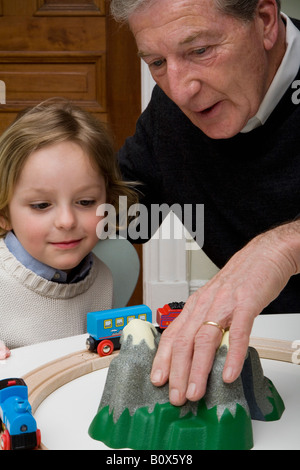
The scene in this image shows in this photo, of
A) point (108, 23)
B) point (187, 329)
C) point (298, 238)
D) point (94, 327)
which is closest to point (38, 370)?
point (94, 327)

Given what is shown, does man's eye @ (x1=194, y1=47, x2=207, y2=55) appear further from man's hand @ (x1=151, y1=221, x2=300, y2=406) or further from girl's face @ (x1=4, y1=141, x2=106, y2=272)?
man's hand @ (x1=151, y1=221, x2=300, y2=406)

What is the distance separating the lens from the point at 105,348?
1.00 metres

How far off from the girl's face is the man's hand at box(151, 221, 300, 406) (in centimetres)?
47

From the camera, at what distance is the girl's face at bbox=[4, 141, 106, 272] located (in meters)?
1.22

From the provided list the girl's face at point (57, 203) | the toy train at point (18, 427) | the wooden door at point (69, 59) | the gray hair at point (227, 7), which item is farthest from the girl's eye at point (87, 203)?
the wooden door at point (69, 59)

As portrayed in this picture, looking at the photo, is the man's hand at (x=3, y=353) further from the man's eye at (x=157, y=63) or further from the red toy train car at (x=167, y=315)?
the man's eye at (x=157, y=63)

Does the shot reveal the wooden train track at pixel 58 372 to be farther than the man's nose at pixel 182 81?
No

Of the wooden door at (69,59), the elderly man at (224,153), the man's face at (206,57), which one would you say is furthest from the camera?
the wooden door at (69,59)

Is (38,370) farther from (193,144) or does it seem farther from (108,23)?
(108,23)

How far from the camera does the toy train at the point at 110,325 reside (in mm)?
1008

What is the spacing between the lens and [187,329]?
2.51 feet

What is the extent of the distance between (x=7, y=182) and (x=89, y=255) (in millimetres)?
289

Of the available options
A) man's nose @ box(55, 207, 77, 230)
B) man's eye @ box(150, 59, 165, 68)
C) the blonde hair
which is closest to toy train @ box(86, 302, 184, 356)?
man's nose @ box(55, 207, 77, 230)

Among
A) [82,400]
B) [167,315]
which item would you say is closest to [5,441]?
[82,400]
